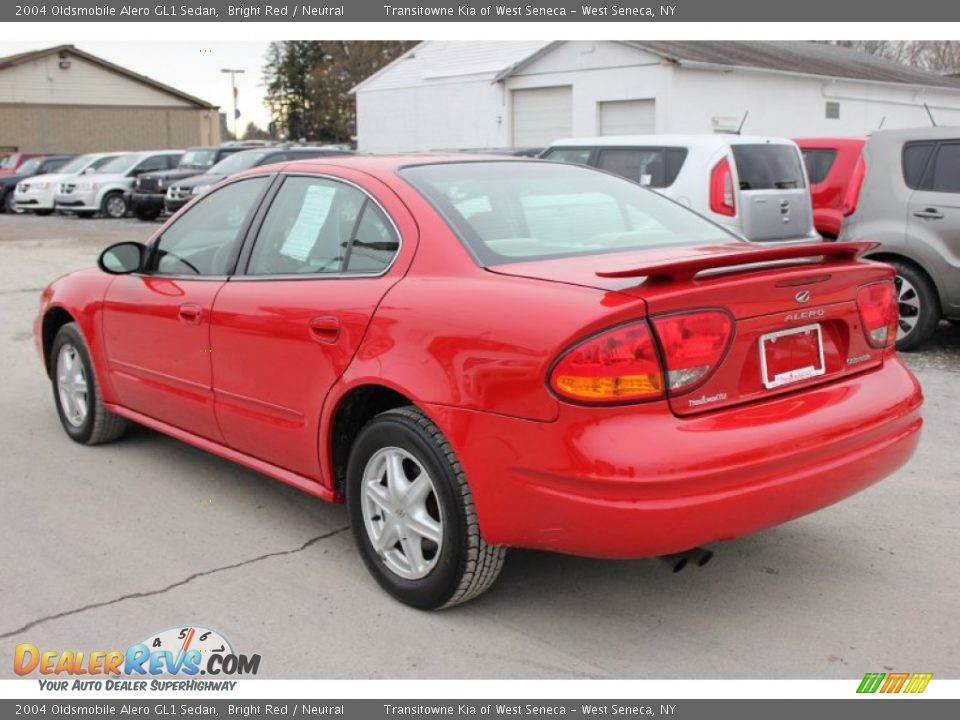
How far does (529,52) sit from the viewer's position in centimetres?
2842

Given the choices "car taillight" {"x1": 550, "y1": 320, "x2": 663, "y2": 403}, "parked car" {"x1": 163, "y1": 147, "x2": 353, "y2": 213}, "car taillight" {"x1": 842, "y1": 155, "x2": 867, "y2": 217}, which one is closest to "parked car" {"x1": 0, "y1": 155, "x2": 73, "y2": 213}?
"parked car" {"x1": 163, "y1": 147, "x2": 353, "y2": 213}

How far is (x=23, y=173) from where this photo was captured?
29.6 m

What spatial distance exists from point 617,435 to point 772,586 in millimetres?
1244

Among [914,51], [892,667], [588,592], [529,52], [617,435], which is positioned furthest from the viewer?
[914,51]

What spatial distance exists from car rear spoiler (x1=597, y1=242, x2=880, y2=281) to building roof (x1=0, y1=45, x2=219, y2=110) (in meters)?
46.2

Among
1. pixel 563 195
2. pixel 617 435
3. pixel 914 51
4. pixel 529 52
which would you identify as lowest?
pixel 617 435

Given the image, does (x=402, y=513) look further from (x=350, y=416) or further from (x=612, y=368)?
(x=612, y=368)

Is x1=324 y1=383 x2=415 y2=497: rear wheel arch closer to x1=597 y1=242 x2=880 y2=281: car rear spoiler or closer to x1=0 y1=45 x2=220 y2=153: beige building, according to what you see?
x1=597 y1=242 x2=880 y2=281: car rear spoiler

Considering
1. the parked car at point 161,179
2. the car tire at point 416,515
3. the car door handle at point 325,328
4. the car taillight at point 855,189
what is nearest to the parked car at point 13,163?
the parked car at point 161,179

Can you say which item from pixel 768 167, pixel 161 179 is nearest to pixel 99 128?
pixel 161 179

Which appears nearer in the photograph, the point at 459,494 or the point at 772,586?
the point at 459,494

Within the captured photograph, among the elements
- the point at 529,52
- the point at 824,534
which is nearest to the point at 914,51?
the point at 529,52

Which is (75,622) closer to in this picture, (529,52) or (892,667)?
(892,667)

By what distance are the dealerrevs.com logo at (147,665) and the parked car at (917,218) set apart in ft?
20.2
